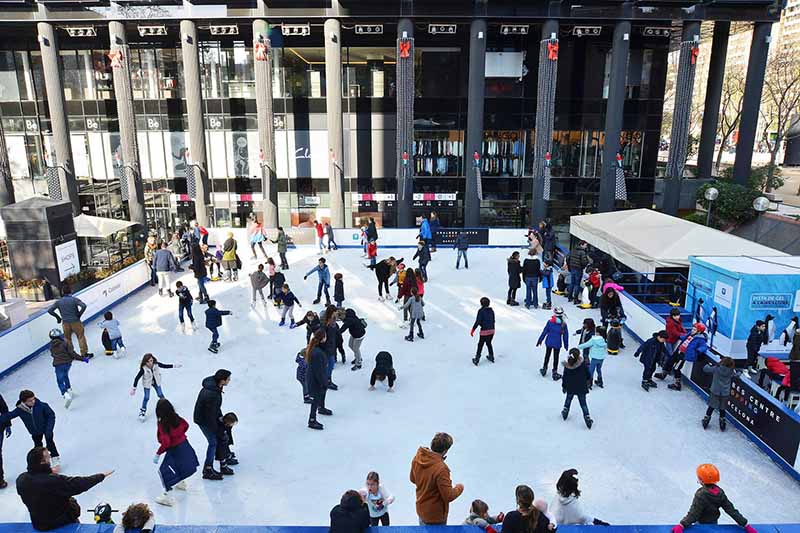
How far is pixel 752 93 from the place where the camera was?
2627 cm

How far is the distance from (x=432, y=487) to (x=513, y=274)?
10.1 metres

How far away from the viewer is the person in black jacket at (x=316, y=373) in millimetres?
8445

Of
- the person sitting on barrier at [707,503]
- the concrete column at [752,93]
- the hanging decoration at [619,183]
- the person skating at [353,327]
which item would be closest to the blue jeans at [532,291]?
the person skating at [353,327]

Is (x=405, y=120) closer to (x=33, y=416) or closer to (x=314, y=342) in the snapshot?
(x=314, y=342)

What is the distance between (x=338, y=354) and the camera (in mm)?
11914

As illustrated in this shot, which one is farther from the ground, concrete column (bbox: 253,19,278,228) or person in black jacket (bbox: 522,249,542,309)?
concrete column (bbox: 253,19,278,228)

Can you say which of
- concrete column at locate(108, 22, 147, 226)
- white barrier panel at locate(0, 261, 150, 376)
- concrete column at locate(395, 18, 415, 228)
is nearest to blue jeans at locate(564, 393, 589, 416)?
white barrier panel at locate(0, 261, 150, 376)

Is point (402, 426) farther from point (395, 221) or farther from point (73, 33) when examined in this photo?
point (73, 33)

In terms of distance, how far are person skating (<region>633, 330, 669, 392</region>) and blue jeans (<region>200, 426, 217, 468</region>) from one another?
7.69m

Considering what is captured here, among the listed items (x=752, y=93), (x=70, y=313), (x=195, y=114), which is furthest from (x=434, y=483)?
(x=752, y=93)

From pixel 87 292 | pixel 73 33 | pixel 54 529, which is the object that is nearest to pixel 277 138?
pixel 73 33

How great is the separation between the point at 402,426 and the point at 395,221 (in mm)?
20861

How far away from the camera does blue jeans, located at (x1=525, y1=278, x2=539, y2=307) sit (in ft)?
49.0

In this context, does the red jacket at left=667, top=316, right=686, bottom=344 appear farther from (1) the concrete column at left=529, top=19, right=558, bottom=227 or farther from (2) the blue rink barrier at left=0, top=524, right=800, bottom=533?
(1) the concrete column at left=529, top=19, right=558, bottom=227
